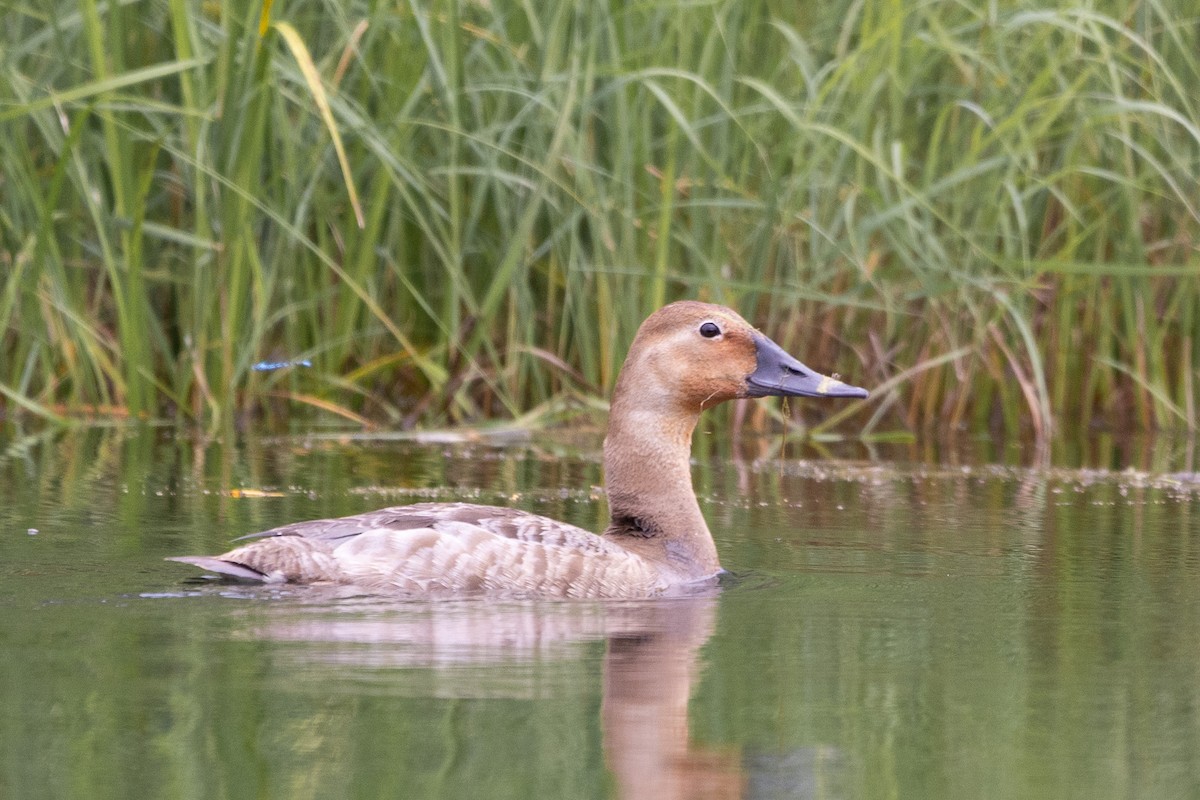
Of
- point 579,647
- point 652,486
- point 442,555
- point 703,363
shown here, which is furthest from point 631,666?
point 703,363

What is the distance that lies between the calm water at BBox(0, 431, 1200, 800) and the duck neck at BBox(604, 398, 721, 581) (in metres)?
0.21

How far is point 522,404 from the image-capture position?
30.3 ft

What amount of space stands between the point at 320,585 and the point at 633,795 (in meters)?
2.14

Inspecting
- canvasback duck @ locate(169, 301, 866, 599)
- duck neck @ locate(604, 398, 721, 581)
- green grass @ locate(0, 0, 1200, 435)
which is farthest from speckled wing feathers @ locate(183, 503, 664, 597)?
green grass @ locate(0, 0, 1200, 435)

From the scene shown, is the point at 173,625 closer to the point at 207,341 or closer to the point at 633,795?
the point at 633,795

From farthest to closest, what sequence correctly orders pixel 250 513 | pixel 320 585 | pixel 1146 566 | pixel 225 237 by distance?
1. pixel 225 237
2. pixel 250 513
3. pixel 1146 566
4. pixel 320 585

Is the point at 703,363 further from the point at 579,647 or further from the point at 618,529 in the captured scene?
the point at 579,647

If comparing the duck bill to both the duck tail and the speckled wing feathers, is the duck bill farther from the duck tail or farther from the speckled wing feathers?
the duck tail

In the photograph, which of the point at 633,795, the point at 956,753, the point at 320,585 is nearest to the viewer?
the point at 633,795

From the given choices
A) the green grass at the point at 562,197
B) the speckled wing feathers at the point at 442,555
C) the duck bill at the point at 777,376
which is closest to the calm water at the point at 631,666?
the speckled wing feathers at the point at 442,555

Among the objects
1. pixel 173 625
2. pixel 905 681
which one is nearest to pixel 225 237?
pixel 173 625

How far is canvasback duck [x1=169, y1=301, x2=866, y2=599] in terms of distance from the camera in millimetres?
5367

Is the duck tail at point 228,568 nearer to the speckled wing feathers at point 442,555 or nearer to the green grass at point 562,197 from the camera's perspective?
the speckled wing feathers at point 442,555

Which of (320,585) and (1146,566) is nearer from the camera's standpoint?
(320,585)
